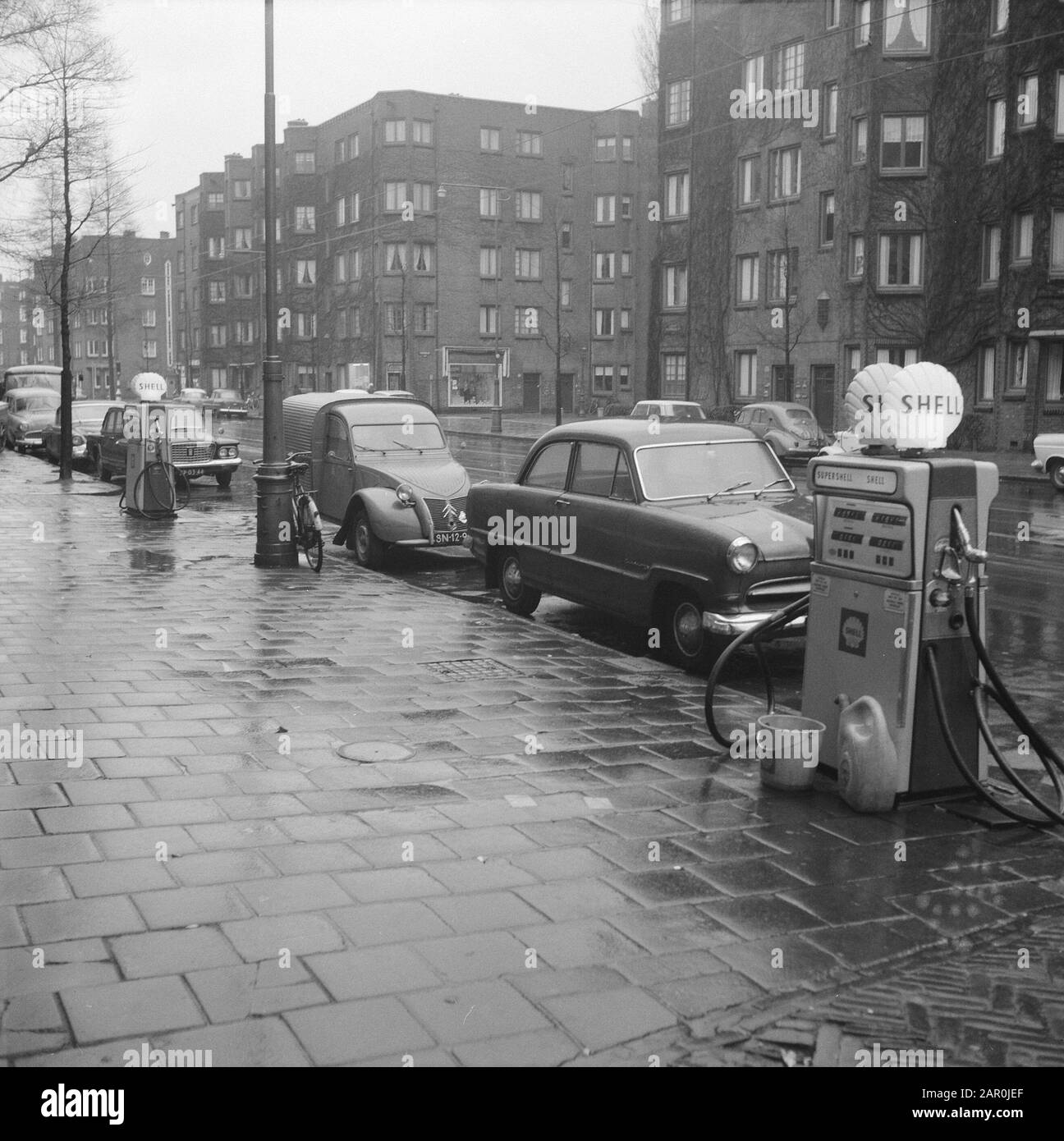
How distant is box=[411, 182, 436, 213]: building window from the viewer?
66750 millimetres

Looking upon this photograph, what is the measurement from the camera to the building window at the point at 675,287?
5041 cm

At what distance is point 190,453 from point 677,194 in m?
29.7

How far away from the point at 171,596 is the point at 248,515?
28.0 feet

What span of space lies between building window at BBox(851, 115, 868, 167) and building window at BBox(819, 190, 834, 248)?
1.67 meters

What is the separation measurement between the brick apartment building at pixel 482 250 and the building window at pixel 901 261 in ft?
81.4

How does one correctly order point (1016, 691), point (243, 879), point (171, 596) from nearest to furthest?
point (243, 879), point (1016, 691), point (171, 596)

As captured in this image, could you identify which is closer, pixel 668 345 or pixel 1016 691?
pixel 1016 691

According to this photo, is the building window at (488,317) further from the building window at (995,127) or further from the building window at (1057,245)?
the building window at (1057,245)

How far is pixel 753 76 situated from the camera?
4566 cm

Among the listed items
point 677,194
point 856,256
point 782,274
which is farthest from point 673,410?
point 677,194

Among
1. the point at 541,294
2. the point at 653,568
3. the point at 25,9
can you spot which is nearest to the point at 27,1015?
the point at 653,568

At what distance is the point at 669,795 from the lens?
6.34 m
